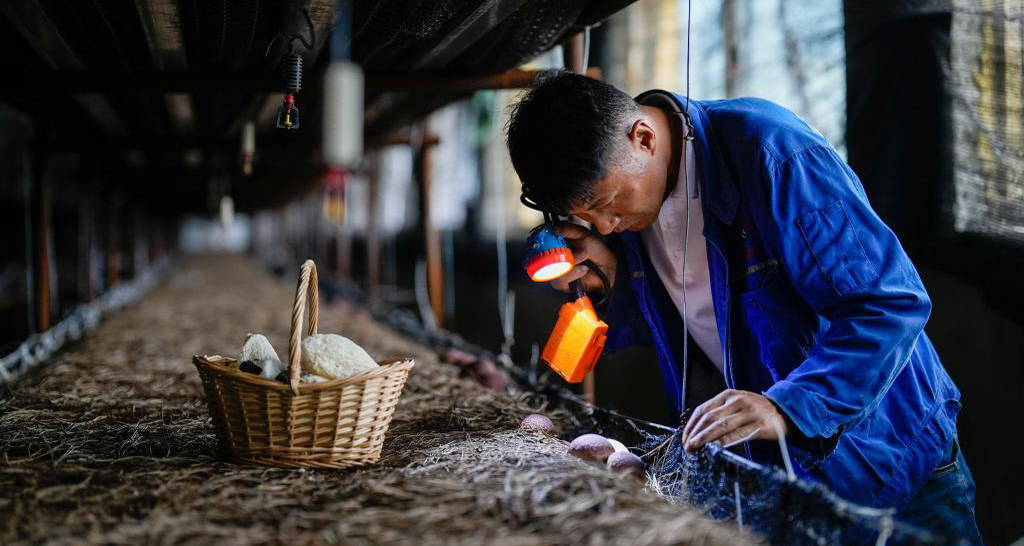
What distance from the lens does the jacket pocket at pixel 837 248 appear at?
132cm

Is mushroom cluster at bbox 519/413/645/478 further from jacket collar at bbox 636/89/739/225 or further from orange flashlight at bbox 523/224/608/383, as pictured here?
jacket collar at bbox 636/89/739/225

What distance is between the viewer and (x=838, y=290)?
133cm

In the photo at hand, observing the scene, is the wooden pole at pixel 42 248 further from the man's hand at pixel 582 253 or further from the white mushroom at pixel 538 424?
the man's hand at pixel 582 253

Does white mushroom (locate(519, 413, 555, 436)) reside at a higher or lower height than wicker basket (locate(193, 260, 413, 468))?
lower

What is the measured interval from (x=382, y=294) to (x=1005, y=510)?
6.43m

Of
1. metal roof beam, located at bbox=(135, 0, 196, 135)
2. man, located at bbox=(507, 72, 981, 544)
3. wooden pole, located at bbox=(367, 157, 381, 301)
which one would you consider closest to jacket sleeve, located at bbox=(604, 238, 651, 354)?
man, located at bbox=(507, 72, 981, 544)

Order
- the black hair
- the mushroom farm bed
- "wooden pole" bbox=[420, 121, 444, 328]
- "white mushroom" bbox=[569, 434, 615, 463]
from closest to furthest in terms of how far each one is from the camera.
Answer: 1. the mushroom farm bed
2. the black hair
3. "white mushroom" bbox=[569, 434, 615, 463]
4. "wooden pole" bbox=[420, 121, 444, 328]

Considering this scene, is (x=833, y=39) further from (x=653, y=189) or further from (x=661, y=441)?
(x=661, y=441)

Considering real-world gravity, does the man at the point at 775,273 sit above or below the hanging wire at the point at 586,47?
below

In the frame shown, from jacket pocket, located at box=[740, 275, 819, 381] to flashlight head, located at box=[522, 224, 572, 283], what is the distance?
433mm

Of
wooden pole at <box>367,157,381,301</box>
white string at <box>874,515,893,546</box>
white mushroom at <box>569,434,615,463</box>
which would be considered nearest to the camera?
white string at <box>874,515,893,546</box>

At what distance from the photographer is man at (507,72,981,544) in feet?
4.26

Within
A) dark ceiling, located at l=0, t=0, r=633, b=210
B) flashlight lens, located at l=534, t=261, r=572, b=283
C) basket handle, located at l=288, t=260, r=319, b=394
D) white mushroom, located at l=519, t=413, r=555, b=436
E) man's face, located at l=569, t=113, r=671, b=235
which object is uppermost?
dark ceiling, located at l=0, t=0, r=633, b=210

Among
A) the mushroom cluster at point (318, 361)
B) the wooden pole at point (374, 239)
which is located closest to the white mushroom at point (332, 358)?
the mushroom cluster at point (318, 361)
